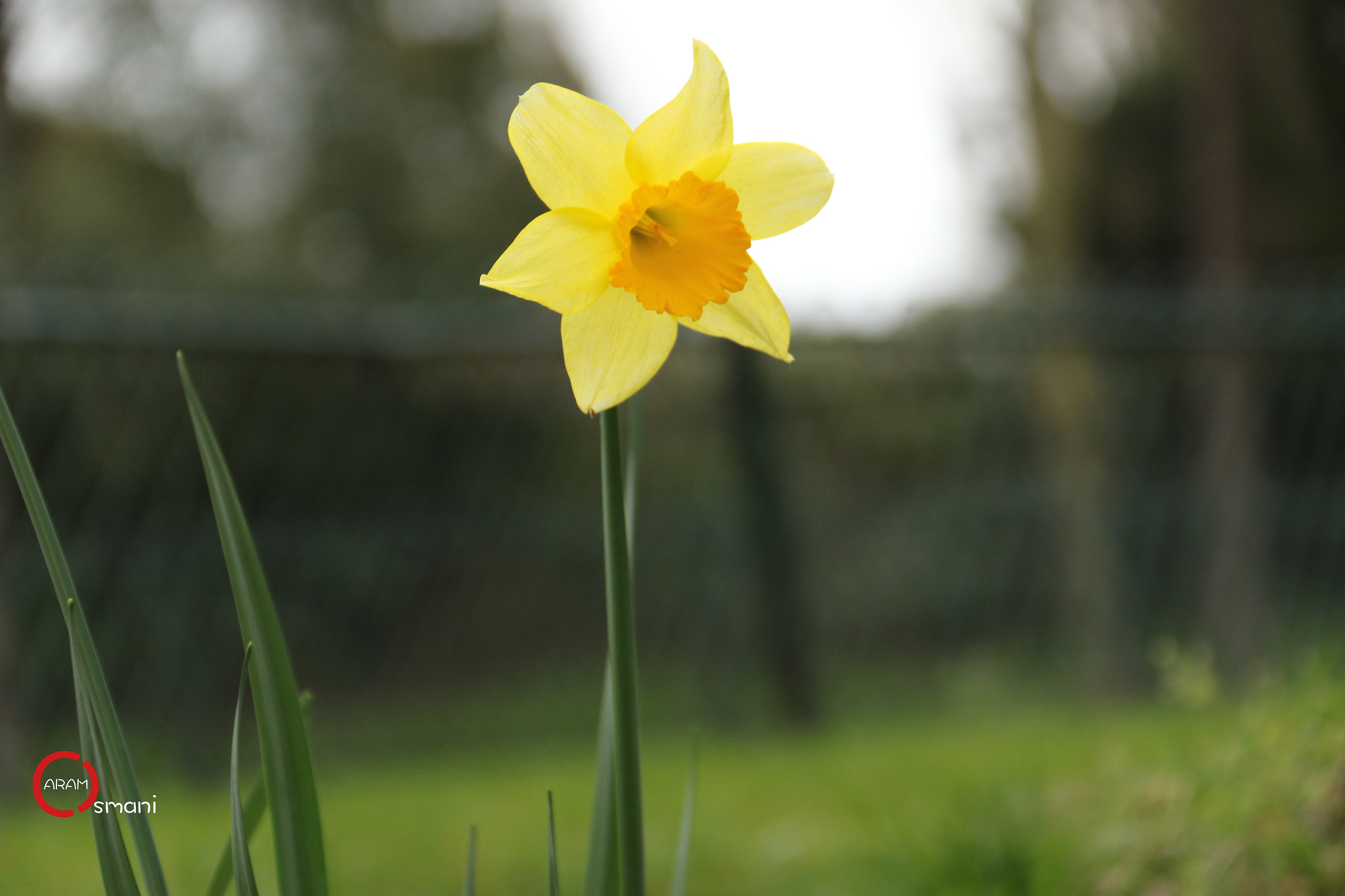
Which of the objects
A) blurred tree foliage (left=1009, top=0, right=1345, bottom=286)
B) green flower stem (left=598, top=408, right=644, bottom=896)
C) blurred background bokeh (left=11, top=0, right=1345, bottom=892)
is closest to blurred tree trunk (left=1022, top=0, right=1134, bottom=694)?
blurred background bokeh (left=11, top=0, right=1345, bottom=892)

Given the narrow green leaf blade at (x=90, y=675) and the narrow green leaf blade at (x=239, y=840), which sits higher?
the narrow green leaf blade at (x=90, y=675)

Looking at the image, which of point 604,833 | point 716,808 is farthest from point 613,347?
point 716,808

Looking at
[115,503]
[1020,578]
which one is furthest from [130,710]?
[1020,578]

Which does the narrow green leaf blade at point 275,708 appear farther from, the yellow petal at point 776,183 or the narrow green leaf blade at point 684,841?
the yellow petal at point 776,183

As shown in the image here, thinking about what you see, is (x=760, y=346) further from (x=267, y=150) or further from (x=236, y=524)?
(x=267, y=150)

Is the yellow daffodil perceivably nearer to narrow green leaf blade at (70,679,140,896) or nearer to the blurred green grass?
narrow green leaf blade at (70,679,140,896)

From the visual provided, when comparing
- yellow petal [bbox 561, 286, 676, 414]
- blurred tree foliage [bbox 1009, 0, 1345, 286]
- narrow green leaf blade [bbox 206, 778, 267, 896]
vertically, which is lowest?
narrow green leaf blade [bbox 206, 778, 267, 896]

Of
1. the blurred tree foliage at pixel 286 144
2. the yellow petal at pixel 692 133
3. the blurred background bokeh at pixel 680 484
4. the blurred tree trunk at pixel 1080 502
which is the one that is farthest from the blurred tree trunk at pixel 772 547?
the yellow petal at pixel 692 133
